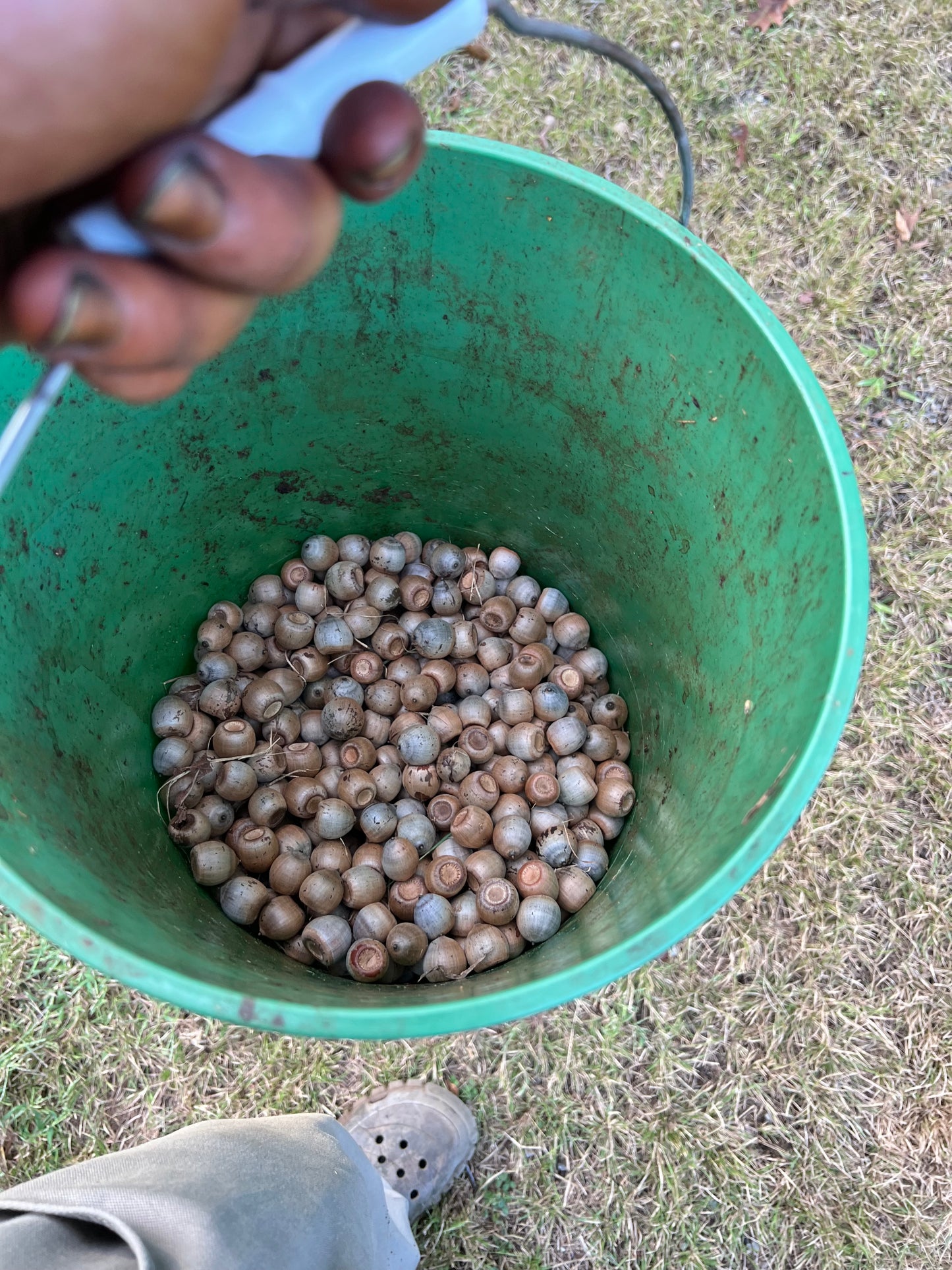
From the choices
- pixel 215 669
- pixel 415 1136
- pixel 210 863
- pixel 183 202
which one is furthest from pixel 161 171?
pixel 415 1136

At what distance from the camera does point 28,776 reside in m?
1.59

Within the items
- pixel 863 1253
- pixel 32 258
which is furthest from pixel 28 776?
pixel 863 1253

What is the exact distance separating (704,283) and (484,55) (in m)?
0.57

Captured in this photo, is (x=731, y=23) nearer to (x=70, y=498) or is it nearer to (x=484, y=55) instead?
(x=484, y=55)

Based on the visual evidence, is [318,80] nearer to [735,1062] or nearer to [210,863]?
[210,863]

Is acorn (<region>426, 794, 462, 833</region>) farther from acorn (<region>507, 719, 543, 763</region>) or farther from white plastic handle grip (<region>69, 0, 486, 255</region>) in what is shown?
white plastic handle grip (<region>69, 0, 486, 255</region>)

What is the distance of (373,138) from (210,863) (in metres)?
1.63

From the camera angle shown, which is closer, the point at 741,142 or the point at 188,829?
the point at 188,829

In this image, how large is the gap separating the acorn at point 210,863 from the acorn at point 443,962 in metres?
0.50

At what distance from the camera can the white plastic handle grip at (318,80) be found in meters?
0.93

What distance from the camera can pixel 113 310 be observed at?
0.84 m

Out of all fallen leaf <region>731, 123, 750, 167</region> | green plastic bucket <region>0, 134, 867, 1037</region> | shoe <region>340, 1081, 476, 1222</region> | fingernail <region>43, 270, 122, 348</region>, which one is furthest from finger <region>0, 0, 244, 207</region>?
fallen leaf <region>731, 123, 750, 167</region>

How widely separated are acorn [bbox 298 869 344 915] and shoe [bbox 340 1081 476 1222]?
0.75 m


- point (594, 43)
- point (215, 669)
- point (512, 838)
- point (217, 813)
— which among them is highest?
point (594, 43)
